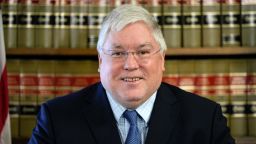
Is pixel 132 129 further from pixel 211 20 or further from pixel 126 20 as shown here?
pixel 211 20

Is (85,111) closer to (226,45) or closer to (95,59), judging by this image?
(95,59)

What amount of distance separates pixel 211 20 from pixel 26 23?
0.95 metres

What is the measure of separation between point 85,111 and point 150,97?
0.24 m

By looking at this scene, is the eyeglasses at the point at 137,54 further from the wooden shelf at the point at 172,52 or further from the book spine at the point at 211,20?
the book spine at the point at 211,20

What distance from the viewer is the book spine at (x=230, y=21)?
6.76 ft

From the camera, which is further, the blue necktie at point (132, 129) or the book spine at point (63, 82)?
the book spine at point (63, 82)

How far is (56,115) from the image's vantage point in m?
1.48

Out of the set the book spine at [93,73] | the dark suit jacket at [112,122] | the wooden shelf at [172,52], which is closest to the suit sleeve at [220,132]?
the dark suit jacket at [112,122]

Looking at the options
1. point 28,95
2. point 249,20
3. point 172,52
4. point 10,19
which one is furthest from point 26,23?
point 249,20

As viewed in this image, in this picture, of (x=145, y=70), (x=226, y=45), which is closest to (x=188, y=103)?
(x=145, y=70)

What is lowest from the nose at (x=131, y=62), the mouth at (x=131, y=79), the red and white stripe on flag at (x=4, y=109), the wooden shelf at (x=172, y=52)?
the red and white stripe on flag at (x=4, y=109)

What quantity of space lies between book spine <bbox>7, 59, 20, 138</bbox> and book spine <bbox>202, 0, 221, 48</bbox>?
1.00 m

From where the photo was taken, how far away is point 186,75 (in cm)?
212

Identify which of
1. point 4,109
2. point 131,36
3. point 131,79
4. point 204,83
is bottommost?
point 4,109
